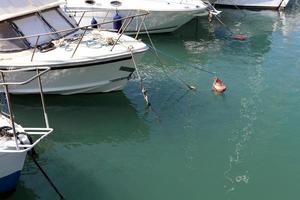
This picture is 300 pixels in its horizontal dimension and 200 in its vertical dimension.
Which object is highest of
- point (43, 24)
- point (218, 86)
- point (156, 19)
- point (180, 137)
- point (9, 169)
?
point (43, 24)

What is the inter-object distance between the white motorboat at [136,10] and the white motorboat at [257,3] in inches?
290

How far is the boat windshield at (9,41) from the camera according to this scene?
13.3m

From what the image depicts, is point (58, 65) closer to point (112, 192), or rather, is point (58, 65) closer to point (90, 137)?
point (90, 137)

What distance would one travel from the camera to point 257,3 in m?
28.5

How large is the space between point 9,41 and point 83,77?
7.51 feet

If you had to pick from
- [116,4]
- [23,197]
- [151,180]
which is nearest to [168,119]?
[151,180]

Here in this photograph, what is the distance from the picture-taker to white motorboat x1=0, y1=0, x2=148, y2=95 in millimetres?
13164

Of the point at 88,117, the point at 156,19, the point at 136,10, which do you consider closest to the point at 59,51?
the point at 88,117

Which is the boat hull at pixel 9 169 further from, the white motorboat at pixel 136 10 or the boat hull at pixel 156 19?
the boat hull at pixel 156 19

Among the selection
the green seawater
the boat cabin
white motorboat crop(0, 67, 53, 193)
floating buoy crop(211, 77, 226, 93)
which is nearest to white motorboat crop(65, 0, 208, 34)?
the green seawater

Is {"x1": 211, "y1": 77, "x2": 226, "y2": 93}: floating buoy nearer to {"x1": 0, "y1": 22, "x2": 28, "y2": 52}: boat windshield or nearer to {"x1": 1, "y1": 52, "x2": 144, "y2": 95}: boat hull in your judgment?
{"x1": 1, "y1": 52, "x2": 144, "y2": 95}: boat hull

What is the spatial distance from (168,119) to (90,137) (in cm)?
233

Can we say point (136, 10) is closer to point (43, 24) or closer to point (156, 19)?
point (156, 19)

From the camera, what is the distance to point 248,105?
14.5m
